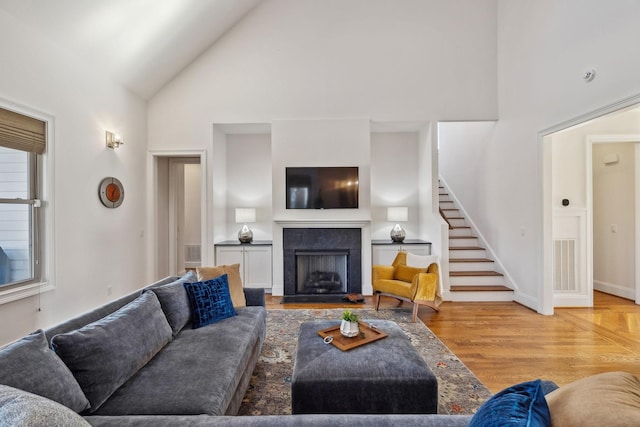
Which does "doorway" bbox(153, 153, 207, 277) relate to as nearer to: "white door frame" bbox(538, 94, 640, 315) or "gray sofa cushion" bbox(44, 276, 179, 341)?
"gray sofa cushion" bbox(44, 276, 179, 341)

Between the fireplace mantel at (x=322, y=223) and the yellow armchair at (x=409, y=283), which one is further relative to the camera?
the fireplace mantel at (x=322, y=223)

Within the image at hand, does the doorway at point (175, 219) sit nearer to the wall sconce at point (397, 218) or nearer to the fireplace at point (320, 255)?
the fireplace at point (320, 255)

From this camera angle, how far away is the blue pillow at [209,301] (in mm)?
2188

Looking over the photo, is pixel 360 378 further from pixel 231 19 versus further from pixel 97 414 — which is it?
pixel 231 19

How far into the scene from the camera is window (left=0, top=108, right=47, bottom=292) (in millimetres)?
2580

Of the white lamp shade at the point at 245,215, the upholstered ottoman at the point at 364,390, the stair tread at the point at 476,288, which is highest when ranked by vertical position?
the white lamp shade at the point at 245,215

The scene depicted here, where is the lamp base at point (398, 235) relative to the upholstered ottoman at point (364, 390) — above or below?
above

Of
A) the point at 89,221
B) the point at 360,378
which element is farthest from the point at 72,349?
the point at 89,221

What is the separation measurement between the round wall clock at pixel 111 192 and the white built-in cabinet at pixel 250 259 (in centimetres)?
149

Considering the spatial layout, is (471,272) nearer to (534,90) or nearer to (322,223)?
(322,223)

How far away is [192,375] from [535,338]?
3.34 meters

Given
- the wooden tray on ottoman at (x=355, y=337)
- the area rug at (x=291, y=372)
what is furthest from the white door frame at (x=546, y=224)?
the wooden tray on ottoman at (x=355, y=337)

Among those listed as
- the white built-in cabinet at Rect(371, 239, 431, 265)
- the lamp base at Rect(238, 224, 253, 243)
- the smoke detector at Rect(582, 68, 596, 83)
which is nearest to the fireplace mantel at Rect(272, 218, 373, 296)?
the white built-in cabinet at Rect(371, 239, 431, 265)

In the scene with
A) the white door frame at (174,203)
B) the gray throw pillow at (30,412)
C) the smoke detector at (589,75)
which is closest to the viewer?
the gray throw pillow at (30,412)
